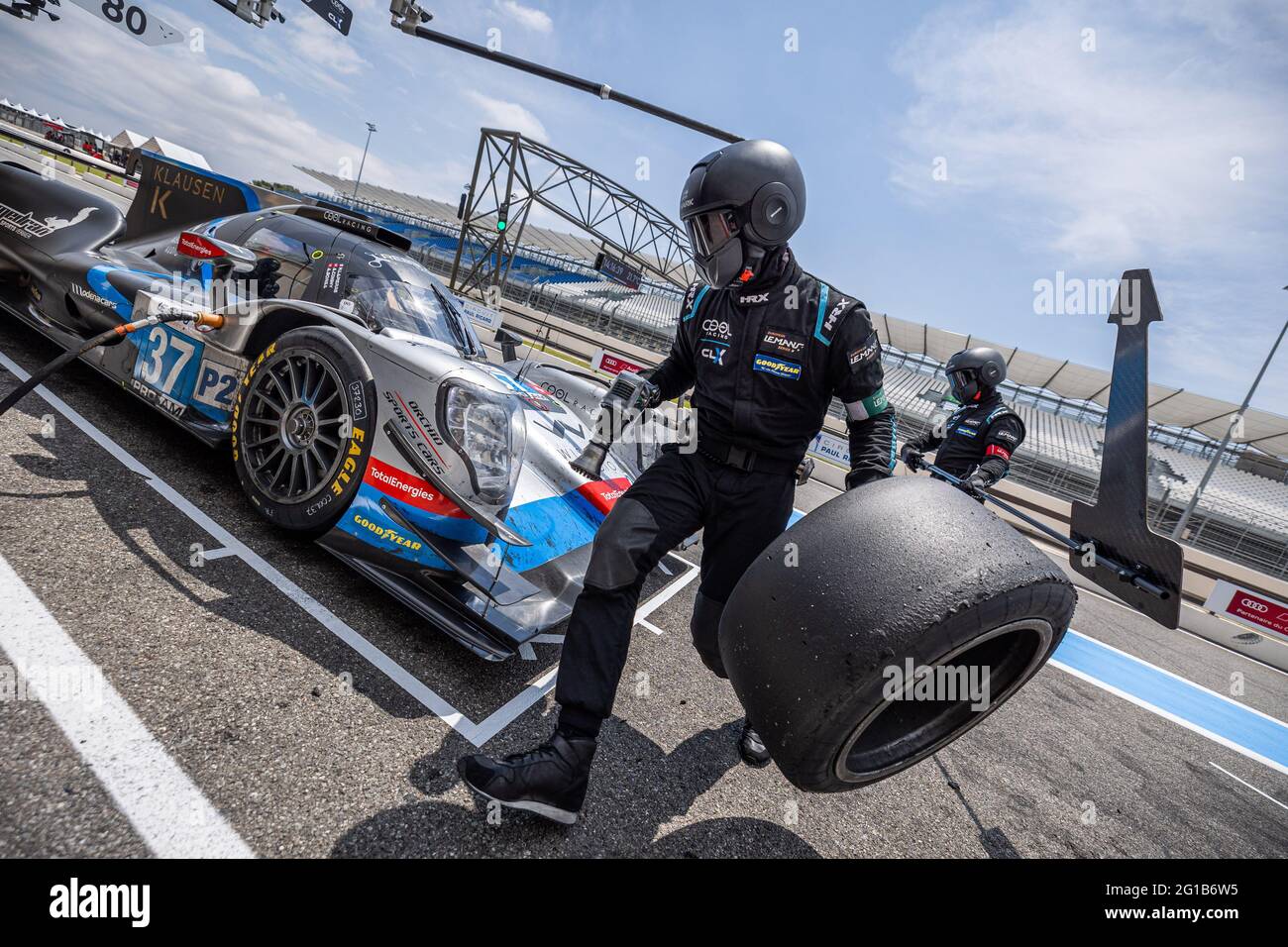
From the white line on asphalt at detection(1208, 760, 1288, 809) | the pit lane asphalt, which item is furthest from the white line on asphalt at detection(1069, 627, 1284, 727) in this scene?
the pit lane asphalt

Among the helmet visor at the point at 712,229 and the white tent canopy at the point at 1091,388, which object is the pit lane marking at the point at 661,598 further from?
the white tent canopy at the point at 1091,388

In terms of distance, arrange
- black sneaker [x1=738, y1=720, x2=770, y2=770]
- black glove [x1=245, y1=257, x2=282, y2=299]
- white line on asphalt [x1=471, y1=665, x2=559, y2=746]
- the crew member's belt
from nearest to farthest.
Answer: white line on asphalt [x1=471, y1=665, x2=559, y2=746]
the crew member's belt
black sneaker [x1=738, y1=720, x2=770, y2=770]
black glove [x1=245, y1=257, x2=282, y2=299]

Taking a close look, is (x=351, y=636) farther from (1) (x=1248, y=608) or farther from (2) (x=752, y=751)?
(1) (x=1248, y=608)

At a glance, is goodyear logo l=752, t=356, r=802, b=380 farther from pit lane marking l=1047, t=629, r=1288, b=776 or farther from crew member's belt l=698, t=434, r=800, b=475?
pit lane marking l=1047, t=629, r=1288, b=776

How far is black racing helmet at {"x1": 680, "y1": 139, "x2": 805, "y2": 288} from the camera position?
6.63 feet

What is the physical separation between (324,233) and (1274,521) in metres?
33.6

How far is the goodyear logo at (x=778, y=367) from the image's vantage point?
2059mm

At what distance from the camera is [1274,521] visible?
2394 cm

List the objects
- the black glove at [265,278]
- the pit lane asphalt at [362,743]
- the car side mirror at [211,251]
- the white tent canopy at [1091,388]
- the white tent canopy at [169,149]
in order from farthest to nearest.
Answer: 1. the white tent canopy at [169,149]
2. the white tent canopy at [1091,388]
3. the black glove at [265,278]
4. the car side mirror at [211,251]
5. the pit lane asphalt at [362,743]

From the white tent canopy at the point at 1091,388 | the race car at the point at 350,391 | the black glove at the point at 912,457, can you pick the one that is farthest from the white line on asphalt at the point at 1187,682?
the white tent canopy at the point at 1091,388

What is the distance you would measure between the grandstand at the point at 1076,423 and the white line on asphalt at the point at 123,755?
64.7 feet

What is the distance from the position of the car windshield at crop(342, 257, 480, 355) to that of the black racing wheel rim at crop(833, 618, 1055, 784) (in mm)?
2601

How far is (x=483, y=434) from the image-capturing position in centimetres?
230
